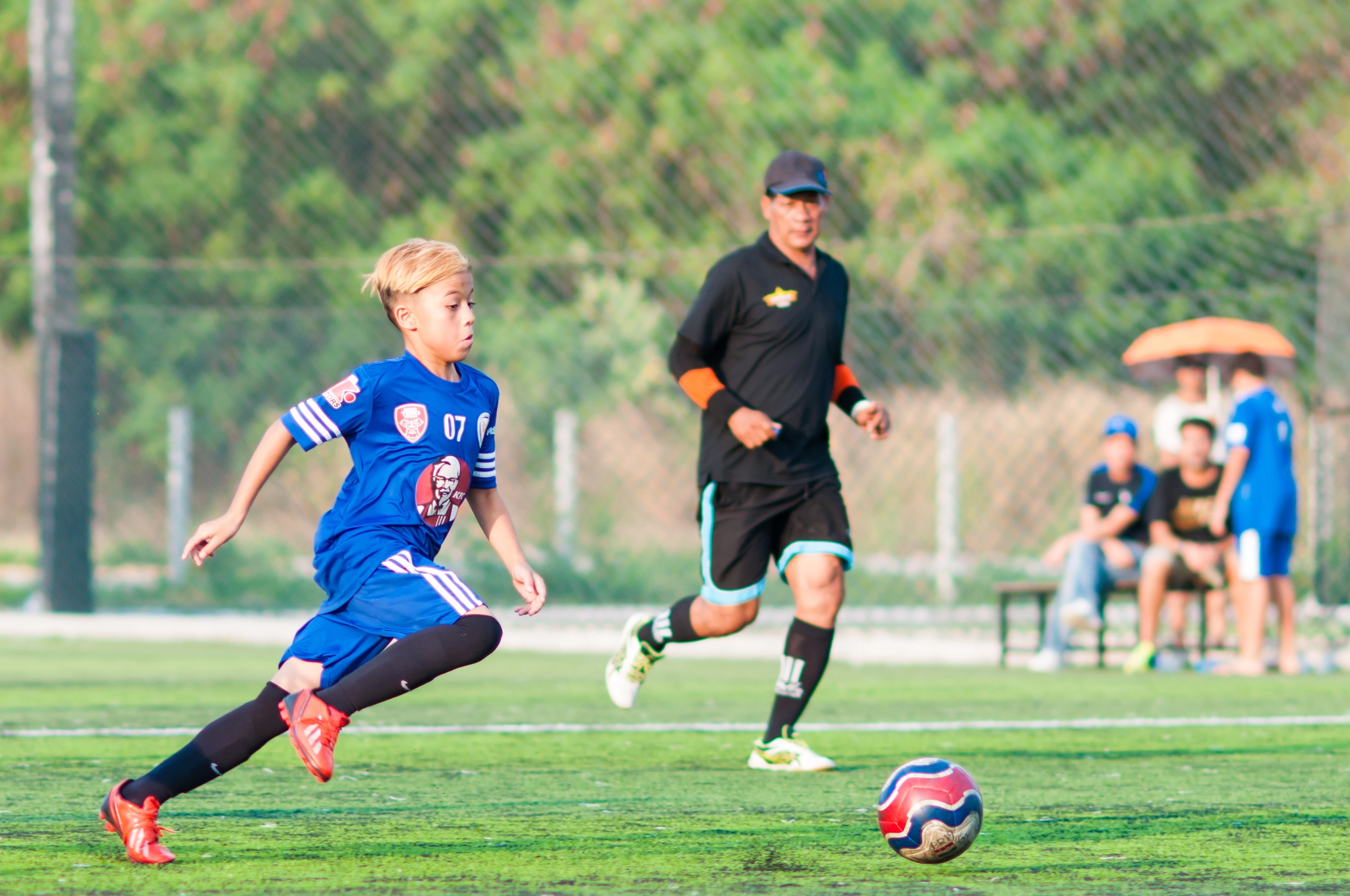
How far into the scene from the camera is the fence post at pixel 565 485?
43.7 ft

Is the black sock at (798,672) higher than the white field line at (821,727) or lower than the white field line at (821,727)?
higher

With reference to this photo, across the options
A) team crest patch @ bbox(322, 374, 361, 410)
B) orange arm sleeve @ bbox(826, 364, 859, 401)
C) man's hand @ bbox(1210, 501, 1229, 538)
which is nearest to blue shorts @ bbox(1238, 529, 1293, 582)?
man's hand @ bbox(1210, 501, 1229, 538)

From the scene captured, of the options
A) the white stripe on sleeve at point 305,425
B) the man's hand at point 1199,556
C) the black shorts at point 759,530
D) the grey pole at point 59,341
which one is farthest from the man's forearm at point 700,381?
the grey pole at point 59,341

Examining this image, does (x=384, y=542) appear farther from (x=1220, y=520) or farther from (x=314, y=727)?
(x=1220, y=520)

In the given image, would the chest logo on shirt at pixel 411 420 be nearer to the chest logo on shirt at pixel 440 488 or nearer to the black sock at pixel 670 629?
the chest logo on shirt at pixel 440 488

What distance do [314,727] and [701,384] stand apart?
2456 mm

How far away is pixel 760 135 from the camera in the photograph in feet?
63.1

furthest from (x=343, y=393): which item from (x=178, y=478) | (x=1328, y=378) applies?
(x=178, y=478)

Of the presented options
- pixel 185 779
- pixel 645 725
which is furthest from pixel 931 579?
pixel 185 779

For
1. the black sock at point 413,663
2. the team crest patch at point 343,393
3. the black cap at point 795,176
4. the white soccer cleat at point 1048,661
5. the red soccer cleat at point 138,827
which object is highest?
the black cap at point 795,176

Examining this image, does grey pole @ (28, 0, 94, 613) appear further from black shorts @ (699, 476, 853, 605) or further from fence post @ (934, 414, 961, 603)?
black shorts @ (699, 476, 853, 605)

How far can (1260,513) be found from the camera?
10094 millimetres

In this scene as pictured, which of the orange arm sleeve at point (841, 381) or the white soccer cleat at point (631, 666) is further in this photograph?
the white soccer cleat at point (631, 666)

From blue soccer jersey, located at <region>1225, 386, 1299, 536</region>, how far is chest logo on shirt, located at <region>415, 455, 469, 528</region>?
6.98m
